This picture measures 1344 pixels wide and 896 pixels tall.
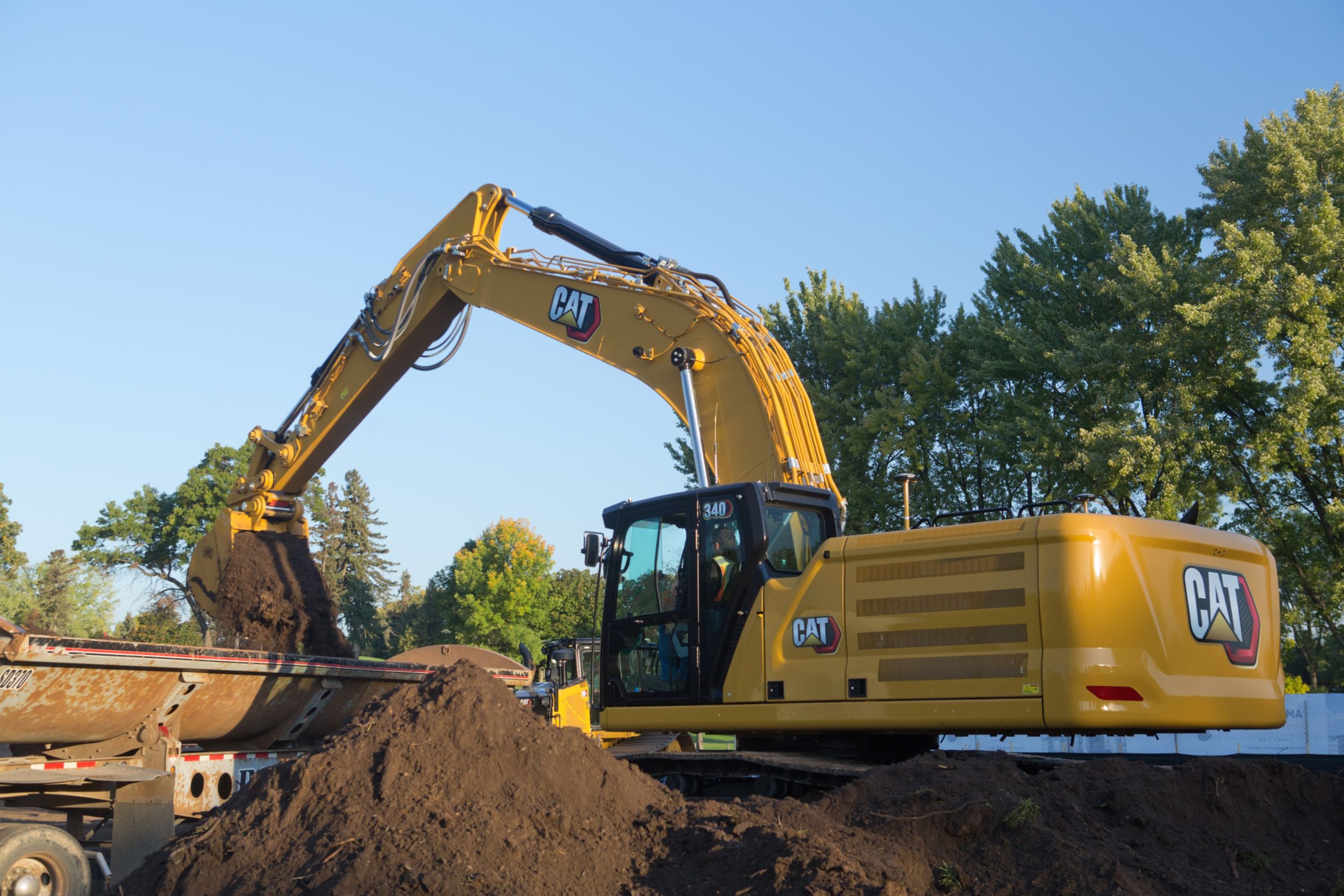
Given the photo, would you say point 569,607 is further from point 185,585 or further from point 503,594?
point 185,585

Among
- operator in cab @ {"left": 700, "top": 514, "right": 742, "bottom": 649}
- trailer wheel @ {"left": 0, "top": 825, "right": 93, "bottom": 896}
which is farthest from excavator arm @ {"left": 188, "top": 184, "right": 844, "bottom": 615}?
trailer wheel @ {"left": 0, "top": 825, "right": 93, "bottom": 896}

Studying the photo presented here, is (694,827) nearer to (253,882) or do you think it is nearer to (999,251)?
(253,882)

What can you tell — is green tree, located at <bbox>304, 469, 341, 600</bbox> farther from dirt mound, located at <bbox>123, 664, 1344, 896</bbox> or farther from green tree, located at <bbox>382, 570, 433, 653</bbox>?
dirt mound, located at <bbox>123, 664, 1344, 896</bbox>

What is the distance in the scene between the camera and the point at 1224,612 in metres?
7.11

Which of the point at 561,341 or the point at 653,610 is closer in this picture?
the point at 653,610

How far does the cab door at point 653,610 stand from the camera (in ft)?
26.5

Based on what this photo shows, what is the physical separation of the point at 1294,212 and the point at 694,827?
21316 millimetres

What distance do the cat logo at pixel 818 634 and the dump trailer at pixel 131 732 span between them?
3.92 m

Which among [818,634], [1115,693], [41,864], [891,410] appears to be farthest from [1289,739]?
[41,864]

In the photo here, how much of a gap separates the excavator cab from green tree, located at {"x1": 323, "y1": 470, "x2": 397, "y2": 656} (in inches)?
2484

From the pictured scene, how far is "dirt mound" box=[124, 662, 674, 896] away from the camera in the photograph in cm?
515

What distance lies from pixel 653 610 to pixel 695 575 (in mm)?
→ 540

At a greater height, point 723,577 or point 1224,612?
point 723,577

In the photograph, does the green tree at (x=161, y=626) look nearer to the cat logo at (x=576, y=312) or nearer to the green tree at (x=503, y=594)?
the green tree at (x=503, y=594)
